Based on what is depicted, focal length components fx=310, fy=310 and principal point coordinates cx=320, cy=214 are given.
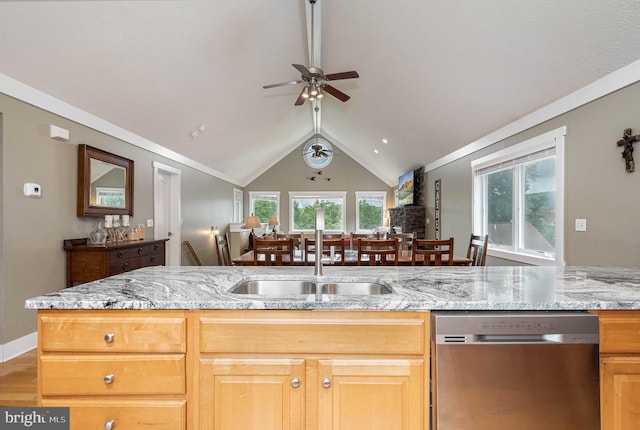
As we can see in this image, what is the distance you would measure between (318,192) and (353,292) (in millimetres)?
7992

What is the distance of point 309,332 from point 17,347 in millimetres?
2933

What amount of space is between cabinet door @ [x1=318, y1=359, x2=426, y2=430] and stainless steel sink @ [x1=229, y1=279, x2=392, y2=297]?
1.60 feet

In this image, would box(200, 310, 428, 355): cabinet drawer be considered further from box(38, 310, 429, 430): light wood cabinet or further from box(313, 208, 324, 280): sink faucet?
box(313, 208, 324, 280): sink faucet

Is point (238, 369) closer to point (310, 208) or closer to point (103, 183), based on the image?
point (103, 183)

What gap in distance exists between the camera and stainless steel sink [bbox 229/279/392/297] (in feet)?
5.18

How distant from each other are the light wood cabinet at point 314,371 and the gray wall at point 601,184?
233cm

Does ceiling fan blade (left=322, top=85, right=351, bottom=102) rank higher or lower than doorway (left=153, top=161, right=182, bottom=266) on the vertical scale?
higher

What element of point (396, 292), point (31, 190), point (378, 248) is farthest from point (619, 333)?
point (31, 190)

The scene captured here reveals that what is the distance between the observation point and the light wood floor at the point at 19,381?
76.1 inches

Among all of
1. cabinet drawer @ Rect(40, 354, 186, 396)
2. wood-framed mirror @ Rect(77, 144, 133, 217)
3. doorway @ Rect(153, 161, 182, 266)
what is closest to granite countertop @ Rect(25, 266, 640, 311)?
cabinet drawer @ Rect(40, 354, 186, 396)

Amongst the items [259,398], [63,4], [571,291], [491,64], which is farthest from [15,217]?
[491,64]

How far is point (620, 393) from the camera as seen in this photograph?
111 centimetres

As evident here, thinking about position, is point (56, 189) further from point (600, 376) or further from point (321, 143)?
point (321, 143)

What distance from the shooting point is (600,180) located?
2.56 meters
